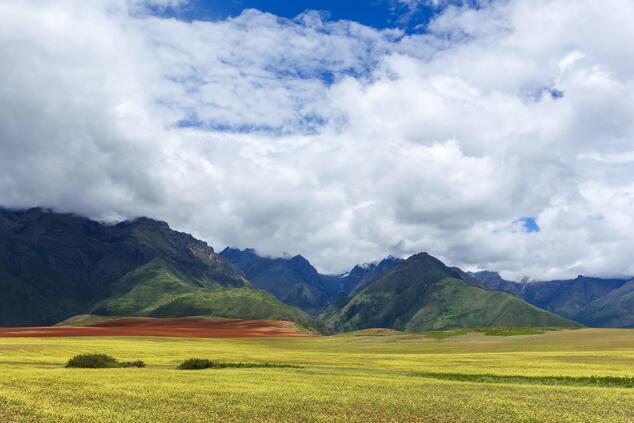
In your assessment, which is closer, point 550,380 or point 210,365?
point 550,380

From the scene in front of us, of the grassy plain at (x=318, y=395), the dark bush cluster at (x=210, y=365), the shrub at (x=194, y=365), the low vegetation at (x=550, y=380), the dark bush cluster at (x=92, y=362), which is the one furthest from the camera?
the dark bush cluster at (x=210, y=365)

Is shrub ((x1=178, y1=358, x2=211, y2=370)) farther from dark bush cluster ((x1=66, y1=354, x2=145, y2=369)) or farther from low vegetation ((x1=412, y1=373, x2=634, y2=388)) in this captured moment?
low vegetation ((x1=412, y1=373, x2=634, y2=388))

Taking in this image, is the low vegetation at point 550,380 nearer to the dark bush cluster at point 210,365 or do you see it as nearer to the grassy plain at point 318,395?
the grassy plain at point 318,395

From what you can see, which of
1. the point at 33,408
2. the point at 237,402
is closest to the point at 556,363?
the point at 237,402

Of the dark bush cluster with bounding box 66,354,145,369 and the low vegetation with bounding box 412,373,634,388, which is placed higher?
the dark bush cluster with bounding box 66,354,145,369

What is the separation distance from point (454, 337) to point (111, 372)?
148076 millimetres

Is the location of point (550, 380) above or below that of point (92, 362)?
below

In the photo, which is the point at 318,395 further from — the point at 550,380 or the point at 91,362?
the point at 91,362

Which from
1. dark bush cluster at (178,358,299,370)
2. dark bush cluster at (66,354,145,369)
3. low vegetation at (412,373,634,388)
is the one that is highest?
dark bush cluster at (66,354,145,369)

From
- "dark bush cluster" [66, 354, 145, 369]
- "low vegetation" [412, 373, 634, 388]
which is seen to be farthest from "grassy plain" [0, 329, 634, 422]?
"dark bush cluster" [66, 354, 145, 369]

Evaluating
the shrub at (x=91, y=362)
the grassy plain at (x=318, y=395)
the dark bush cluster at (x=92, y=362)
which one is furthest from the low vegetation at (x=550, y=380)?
the shrub at (x=91, y=362)

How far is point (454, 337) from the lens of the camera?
18462 centimetres

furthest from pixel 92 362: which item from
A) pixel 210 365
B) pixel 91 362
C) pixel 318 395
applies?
pixel 318 395

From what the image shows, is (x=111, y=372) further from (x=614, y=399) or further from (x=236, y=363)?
(x=614, y=399)
